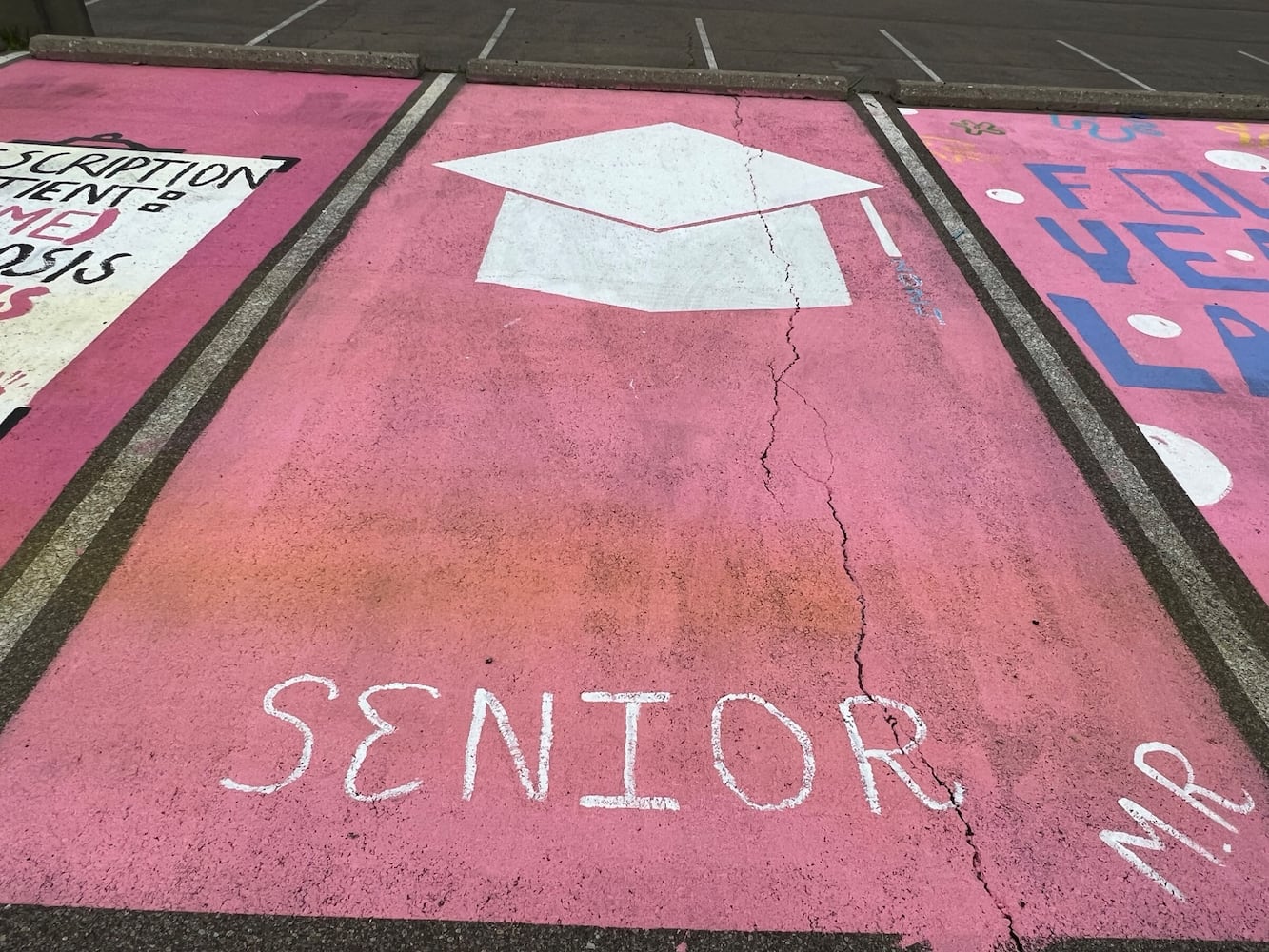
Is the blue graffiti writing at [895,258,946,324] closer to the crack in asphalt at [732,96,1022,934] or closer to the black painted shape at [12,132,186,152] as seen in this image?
the crack in asphalt at [732,96,1022,934]

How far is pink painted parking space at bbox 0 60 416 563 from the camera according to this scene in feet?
14.0

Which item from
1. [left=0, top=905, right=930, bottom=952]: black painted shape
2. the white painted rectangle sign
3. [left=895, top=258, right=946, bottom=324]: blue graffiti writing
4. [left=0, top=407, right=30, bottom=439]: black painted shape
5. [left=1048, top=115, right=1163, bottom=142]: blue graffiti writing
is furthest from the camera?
[left=1048, top=115, right=1163, bottom=142]: blue graffiti writing

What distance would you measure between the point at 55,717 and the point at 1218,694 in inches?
189

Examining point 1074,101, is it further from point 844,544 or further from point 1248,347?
point 844,544

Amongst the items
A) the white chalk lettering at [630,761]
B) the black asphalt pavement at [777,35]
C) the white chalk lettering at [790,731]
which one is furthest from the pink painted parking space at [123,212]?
the white chalk lettering at [790,731]

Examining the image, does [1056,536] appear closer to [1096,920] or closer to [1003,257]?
[1096,920]

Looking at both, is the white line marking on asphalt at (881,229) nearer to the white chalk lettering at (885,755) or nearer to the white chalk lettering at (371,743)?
the white chalk lettering at (885,755)

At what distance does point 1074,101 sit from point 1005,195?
3072 millimetres

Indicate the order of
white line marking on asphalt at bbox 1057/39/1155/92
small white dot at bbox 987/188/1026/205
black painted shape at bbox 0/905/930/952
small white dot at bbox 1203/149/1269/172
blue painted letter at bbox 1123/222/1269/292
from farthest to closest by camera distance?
white line marking on asphalt at bbox 1057/39/1155/92 < small white dot at bbox 1203/149/1269/172 < small white dot at bbox 987/188/1026/205 < blue painted letter at bbox 1123/222/1269/292 < black painted shape at bbox 0/905/930/952

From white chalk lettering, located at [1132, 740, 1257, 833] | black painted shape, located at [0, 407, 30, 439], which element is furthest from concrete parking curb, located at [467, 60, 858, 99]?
white chalk lettering, located at [1132, 740, 1257, 833]

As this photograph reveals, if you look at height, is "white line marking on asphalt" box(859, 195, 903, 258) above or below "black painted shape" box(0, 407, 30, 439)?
above

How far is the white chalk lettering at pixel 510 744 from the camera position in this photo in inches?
111

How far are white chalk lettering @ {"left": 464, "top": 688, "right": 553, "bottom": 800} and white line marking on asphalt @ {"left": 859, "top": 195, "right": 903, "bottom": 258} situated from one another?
15.7ft

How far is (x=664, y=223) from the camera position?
6418 mm
